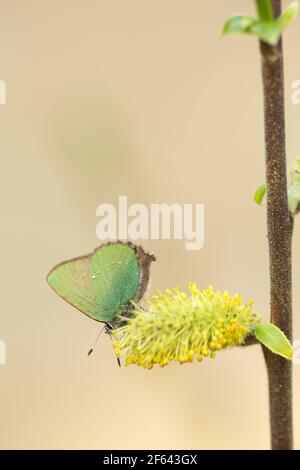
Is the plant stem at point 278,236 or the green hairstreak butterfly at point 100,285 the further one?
the green hairstreak butterfly at point 100,285

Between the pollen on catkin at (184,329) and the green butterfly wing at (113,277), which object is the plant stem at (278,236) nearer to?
the pollen on catkin at (184,329)

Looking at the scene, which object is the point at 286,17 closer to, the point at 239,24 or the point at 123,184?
the point at 239,24

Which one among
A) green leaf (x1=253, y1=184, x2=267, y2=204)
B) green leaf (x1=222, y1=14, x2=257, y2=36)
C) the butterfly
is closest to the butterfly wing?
the butterfly

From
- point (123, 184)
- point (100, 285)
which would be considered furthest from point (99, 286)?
point (123, 184)

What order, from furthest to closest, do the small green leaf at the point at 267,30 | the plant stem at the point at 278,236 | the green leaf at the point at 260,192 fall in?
the green leaf at the point at 260,192, the plant stem at the point at 278,236, the small green leaf at the point at 267,30

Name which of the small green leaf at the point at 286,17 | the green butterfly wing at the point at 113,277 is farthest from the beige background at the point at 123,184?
the small green leaf at the point at 286,17
